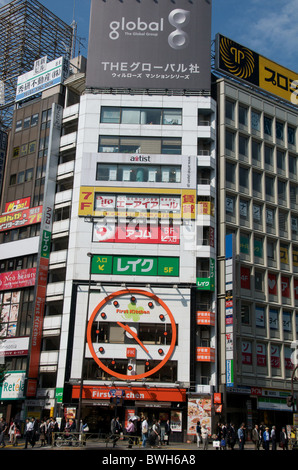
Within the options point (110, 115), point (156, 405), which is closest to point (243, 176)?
point (110, 115)

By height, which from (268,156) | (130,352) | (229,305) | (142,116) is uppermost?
(142,116)

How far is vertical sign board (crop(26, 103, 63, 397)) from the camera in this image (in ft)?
148

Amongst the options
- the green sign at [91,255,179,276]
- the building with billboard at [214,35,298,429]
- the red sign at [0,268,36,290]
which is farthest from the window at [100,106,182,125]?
the red sign at [0,268,36,290]

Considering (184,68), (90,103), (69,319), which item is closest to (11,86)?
(90,103)

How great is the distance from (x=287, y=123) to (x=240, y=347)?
84.1 feet

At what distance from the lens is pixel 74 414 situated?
133 feet

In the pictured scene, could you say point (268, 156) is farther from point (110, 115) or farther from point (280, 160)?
point (110, 115)

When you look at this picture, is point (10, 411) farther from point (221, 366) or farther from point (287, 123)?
point (287, 123)

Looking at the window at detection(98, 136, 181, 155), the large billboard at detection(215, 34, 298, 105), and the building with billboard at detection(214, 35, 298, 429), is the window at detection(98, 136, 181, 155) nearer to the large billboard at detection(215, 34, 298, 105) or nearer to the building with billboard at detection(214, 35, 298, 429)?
the building with billboard at detection(214, 35, 298, 429)

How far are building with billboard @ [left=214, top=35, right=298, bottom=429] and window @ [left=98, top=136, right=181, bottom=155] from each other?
16.5 ft

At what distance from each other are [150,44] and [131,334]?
93.5 feet

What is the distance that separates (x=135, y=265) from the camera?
45062 mm

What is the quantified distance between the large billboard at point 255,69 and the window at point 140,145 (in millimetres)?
10604

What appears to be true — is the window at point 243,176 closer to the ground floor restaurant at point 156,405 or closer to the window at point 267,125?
the window at point 267,125
